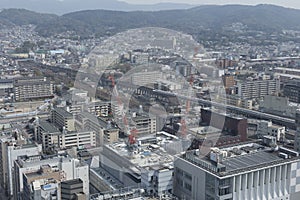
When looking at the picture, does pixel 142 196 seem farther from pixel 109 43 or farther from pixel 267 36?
pixel 267 36

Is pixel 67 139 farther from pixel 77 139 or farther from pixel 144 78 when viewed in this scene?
pixel 144 78

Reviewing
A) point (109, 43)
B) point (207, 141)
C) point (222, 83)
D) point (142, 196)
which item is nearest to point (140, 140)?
point (207, 141)

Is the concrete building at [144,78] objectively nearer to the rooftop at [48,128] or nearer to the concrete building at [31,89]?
the concrete building at [31,89]

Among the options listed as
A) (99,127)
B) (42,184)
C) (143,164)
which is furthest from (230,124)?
(42,184)

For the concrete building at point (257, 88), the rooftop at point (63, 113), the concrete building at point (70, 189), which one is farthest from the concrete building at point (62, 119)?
the concrete building at point (257, 88)

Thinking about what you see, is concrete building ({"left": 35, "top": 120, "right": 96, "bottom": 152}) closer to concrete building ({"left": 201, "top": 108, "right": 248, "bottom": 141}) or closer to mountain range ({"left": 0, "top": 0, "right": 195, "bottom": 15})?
concrete building ({"left": 201, "top": 108, "right": 248, "bottom": 141})

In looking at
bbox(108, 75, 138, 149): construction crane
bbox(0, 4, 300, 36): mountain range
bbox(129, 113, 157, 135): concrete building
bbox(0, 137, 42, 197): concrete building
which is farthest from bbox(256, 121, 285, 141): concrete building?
bbox(0, 4, 300, 36): mountain range
